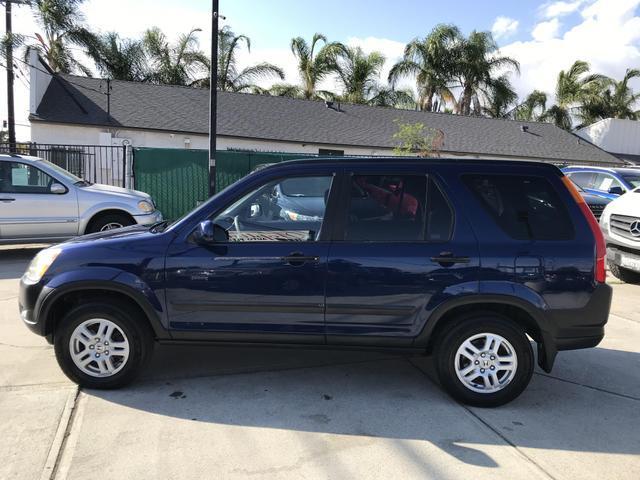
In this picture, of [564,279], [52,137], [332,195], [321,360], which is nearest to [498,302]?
[564,279]

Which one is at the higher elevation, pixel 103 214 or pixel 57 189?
pixel 57 189

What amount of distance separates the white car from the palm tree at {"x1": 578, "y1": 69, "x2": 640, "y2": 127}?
32555mm

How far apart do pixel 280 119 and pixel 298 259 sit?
20.2 meters

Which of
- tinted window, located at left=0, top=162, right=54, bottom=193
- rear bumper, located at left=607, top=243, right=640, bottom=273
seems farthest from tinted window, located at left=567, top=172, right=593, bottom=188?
tinted window, located at left=0, top=162, right=54, bottom=193

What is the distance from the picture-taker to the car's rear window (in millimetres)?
3645

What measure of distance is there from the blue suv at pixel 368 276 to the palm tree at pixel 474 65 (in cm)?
3201

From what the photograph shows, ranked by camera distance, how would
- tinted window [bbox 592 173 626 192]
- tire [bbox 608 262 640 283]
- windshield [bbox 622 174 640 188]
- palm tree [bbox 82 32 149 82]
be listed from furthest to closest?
palm tree [bbox 82 32 149 82] → tinted window [bbox 592 173 626 192] → windshield [bbox 622 174 640 188] → tire [bbox 608 262 640 283]

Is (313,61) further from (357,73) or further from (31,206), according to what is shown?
(31,206)

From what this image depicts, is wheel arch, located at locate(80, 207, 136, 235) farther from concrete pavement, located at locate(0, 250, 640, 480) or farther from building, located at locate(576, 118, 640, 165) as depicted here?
building, located at locate(576, 118, 640, 165)

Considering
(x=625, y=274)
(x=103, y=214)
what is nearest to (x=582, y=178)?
(x=625, y=274)

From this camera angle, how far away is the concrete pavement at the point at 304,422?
9.78 ft

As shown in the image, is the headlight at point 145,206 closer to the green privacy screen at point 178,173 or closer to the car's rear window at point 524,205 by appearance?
the green privacy screen at point 178,173

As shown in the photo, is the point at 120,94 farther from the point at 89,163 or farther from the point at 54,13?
the point at 89,163

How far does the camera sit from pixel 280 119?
23031 millimetres
